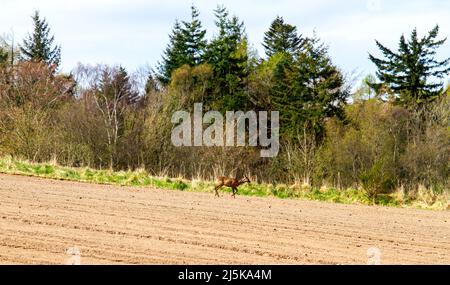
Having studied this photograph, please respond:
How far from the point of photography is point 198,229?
1273cm

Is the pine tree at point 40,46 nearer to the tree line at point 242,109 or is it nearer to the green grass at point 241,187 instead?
the tree line at point 242,109

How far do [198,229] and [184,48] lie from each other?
4546 cm

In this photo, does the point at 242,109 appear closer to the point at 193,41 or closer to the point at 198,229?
the point at 193,41

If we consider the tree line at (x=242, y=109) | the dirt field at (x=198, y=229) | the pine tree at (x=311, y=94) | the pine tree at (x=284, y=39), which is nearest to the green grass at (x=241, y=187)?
the dirt field at (x=198, y=229)

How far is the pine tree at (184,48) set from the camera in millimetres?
56344

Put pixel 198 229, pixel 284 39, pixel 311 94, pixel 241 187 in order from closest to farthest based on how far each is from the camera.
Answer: pixel 198 229 < pixel 241 187 < pixel 311 94 < pixel 284 39

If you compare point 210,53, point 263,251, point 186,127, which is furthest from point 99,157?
point 263,251

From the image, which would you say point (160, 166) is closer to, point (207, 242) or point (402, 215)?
point (402, 215)

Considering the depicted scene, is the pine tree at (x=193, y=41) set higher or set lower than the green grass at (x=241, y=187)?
higher

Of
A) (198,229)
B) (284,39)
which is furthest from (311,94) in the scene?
(198,229)

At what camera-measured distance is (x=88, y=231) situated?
38.0ft

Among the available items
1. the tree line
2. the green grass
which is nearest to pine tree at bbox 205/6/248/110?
the tree line

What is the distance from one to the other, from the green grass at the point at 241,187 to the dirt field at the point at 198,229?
5.24ft

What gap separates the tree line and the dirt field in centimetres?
1860
